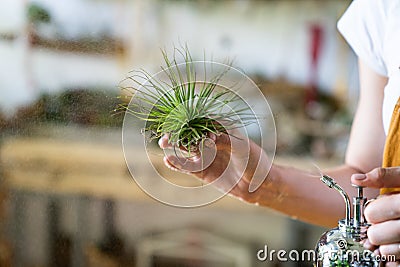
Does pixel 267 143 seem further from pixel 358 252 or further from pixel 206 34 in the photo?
pixel 206 34

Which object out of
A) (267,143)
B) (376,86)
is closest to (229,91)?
(267,143)

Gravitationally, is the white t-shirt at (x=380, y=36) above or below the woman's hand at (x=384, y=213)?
above

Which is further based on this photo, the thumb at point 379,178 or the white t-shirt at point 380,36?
the white t-shirt at point 380,36

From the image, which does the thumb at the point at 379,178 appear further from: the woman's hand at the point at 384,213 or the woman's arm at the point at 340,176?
the woman's arm at the point at 340,176

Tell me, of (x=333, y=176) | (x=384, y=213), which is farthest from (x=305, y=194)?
(x=384, y=213)

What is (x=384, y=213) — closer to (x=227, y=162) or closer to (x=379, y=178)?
(x=379, y=178)

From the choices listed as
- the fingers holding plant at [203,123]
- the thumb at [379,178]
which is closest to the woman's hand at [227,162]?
the fingers holding plant at [203,123]

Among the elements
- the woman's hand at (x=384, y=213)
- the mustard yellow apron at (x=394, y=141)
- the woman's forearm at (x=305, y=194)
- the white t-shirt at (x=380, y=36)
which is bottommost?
the woman's hand at (x=384, y=213)
